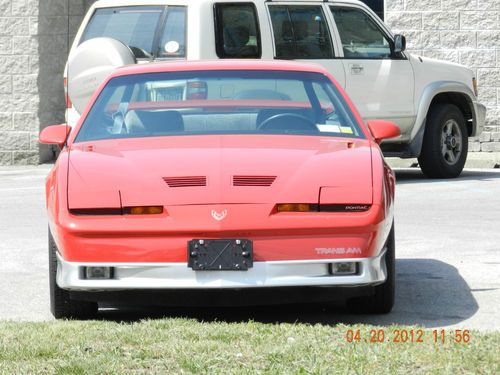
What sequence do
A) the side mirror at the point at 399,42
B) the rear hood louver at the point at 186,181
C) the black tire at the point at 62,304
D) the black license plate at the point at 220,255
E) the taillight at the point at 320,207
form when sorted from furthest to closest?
the side mirror at the point at 399,42, the black tire at the point at 62,304, the rear hood louver at the point at 186,181, the taillight at the point at 320,207, the black license plate at the point at 220,255

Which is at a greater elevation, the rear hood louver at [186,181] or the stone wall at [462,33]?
the rear hood louver at [186,181]

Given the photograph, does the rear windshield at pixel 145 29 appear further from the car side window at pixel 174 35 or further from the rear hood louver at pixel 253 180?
the rear hood louver at pixel 253 180

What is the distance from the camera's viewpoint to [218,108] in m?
8.67

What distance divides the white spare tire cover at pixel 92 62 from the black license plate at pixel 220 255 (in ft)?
22.3

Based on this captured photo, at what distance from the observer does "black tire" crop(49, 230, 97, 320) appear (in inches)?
299

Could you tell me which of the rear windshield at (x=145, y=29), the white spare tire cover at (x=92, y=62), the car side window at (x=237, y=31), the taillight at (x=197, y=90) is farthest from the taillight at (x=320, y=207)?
the car side window at (x=237, y=31)

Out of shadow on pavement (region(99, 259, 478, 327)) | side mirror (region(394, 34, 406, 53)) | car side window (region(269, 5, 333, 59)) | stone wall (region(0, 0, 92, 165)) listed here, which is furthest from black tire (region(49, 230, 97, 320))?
stone wall (region(0, 0, 92, 165))

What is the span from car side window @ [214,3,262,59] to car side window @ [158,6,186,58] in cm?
39

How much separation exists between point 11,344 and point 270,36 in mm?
9111

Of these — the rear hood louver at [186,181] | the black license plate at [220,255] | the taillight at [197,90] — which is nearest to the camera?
the black license plate at [220,255]

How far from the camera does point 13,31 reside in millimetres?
20328

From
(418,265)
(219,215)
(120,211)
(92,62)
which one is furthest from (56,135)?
(92,62)

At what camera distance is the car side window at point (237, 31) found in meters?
14.9

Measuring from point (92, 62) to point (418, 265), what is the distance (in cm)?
518
